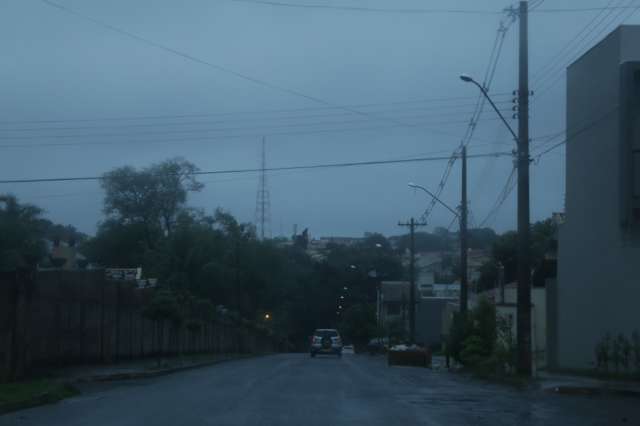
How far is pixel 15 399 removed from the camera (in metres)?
18.4

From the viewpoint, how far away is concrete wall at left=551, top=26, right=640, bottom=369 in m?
29.4

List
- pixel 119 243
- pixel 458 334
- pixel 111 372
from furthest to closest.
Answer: pixel 119 243 → pixel 458 334 → pixel 111 372

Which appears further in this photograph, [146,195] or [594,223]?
[146,195]

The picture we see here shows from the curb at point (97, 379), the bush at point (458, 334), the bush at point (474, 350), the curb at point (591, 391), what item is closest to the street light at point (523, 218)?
the curb at point (591, 391)

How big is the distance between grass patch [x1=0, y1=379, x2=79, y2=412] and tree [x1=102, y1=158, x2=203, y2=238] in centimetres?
6640

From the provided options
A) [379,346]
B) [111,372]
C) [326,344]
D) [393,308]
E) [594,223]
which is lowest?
[379,346]

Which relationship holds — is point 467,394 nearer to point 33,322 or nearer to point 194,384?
point 194,384

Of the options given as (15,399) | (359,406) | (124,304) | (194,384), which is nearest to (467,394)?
(359,406)

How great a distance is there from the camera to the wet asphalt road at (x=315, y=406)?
16.1m

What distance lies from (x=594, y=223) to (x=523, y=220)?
14.7ft

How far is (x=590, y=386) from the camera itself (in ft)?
81.4

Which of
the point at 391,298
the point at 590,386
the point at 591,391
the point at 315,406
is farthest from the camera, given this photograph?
the point at 391,298

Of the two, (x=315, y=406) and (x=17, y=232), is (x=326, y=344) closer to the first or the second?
(x=17, y=232)

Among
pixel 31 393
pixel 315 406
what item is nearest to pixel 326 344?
pixel 31 393
